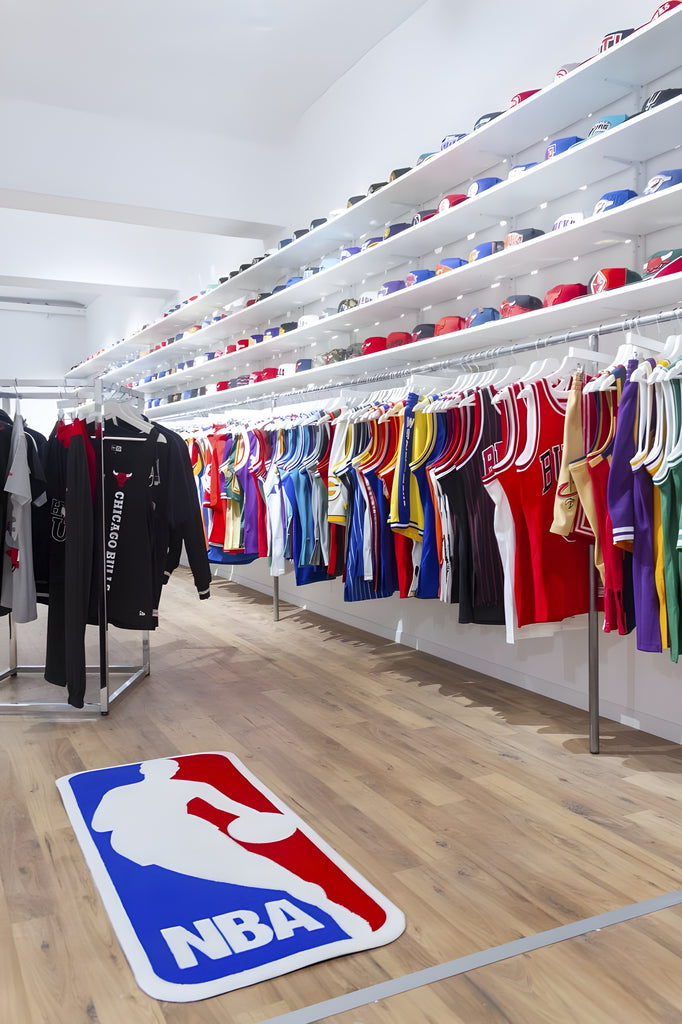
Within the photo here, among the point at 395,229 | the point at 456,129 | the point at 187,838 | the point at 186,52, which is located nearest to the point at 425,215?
the point at 395,229

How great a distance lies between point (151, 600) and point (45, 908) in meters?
1.77

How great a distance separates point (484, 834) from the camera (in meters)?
2.39

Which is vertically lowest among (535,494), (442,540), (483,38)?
(442,540)

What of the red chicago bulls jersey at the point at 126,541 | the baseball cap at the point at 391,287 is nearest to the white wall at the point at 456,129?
the baseball cap at the point at 391,287

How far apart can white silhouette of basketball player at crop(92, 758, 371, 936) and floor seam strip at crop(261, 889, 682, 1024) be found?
196mm

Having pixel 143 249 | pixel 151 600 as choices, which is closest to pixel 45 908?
pixel 151 600

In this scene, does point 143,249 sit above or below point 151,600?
above

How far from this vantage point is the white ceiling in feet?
15.6

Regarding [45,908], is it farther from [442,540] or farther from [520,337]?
[520,337]

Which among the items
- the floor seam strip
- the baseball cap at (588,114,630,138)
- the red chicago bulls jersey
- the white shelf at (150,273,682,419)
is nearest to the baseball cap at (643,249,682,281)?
the white shelf at (150,273,682,419)

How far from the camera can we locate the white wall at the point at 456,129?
3.31 meters

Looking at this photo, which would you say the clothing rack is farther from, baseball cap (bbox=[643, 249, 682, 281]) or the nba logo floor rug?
Result: baseball cap (bbox=[643, 249, 682, 281])

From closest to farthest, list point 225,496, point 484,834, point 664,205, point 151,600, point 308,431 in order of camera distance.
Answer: point 484,834, point 664,205, point 151,600, point 308,431, point 225,496

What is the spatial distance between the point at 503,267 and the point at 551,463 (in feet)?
3.92
